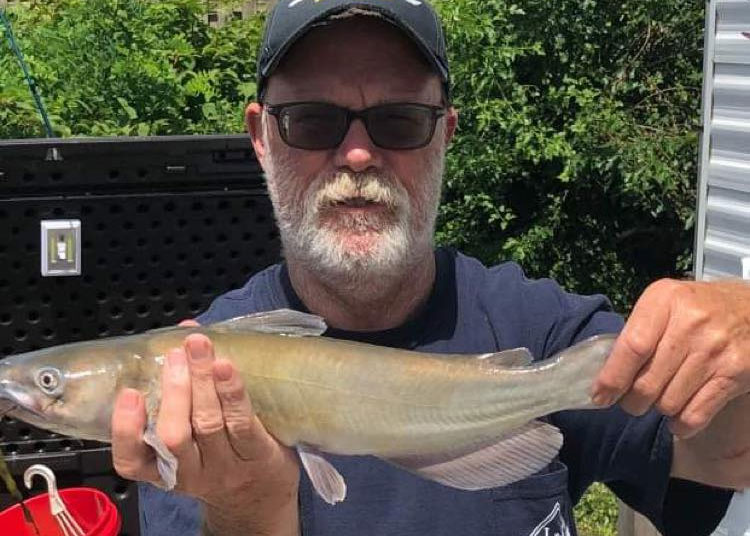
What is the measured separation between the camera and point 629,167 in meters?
6.39

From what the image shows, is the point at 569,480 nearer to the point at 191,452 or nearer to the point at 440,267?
the point at 440,267

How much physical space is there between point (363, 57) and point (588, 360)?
0.93m

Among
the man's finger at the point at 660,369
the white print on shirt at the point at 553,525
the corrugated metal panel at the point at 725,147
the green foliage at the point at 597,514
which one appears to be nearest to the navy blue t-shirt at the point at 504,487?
the white print on shirt at the point at 553,525

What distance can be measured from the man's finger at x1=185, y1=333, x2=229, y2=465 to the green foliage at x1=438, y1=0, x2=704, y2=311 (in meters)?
4.79

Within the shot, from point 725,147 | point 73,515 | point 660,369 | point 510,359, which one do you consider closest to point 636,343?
point 660,369

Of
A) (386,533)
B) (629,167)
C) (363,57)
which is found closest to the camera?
(386,533)

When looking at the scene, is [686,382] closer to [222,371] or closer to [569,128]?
[222,371]

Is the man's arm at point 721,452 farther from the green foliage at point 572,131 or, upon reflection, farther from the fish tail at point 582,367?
the green foliage at point 572,131

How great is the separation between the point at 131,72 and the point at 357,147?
2.87m

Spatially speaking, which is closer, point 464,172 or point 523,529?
point 523,529

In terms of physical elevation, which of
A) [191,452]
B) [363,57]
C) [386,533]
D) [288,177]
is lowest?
[386,533]

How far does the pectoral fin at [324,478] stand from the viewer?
200 cm

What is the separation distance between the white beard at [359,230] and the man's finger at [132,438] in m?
Answer: 0.64

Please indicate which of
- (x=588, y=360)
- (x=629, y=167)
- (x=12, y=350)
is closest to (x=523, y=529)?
(x=588, y=360)
